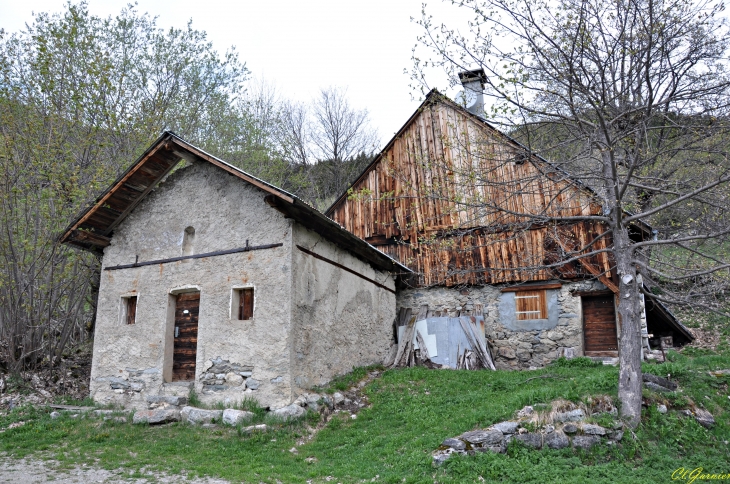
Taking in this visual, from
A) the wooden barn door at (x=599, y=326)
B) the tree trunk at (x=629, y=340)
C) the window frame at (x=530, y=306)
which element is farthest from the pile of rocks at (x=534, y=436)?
the window frame at (x=530, y=306)

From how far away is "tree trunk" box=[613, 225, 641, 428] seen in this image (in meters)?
7.14

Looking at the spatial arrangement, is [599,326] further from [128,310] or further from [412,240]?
[128,310]

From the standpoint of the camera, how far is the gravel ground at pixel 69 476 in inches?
247

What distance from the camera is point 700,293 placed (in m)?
7.05

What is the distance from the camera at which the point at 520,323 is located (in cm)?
1323

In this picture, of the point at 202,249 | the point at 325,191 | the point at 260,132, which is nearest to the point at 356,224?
the point at 202,249

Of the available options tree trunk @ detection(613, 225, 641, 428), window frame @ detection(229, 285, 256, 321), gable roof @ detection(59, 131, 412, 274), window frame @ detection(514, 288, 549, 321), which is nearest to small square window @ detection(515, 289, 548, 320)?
window frame @ detection(514, 288, 549, 321)

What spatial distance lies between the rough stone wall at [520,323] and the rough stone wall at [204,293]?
5.58m

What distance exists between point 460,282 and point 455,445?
297 inches

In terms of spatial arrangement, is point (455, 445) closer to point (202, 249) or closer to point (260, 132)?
point (202, 249)

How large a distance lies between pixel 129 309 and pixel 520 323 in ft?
30.4

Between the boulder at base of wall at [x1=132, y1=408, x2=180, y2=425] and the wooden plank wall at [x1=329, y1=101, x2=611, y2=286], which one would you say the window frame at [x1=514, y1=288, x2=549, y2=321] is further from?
the boulder at base of wall at [x1=132, y1=408, x2=180, y2=425]

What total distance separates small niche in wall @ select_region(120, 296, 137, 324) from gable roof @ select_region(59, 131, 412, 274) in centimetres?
143

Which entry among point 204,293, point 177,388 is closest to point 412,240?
point 204,293
